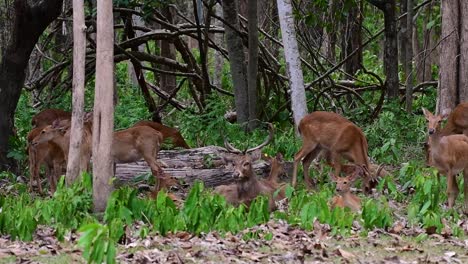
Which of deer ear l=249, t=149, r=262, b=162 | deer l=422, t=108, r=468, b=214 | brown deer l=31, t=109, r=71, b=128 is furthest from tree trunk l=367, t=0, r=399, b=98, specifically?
deer l=422, t=108, r=468, b=214

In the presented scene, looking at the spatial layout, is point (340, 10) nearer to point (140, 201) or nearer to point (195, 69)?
point (195, 69)

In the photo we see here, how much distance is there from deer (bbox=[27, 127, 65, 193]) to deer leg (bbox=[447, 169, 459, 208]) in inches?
203

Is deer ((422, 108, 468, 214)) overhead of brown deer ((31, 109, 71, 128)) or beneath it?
beneath

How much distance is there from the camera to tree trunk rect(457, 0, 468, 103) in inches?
583

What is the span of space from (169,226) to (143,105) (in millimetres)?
10497

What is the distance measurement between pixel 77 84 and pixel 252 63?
7.06 m

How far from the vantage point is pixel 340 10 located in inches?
729

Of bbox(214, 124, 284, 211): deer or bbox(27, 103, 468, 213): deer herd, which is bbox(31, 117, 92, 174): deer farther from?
bbox(214, 124, 284, 211): deer

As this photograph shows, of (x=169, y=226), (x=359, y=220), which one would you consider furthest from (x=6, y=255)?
(x=359, y=220)

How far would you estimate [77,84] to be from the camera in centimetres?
→ 976

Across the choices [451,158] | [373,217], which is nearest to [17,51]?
[451,158]


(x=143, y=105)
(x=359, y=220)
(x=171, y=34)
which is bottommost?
(x=359, y=220)

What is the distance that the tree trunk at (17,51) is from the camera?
12883mm

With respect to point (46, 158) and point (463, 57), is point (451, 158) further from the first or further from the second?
point (46, 158)
